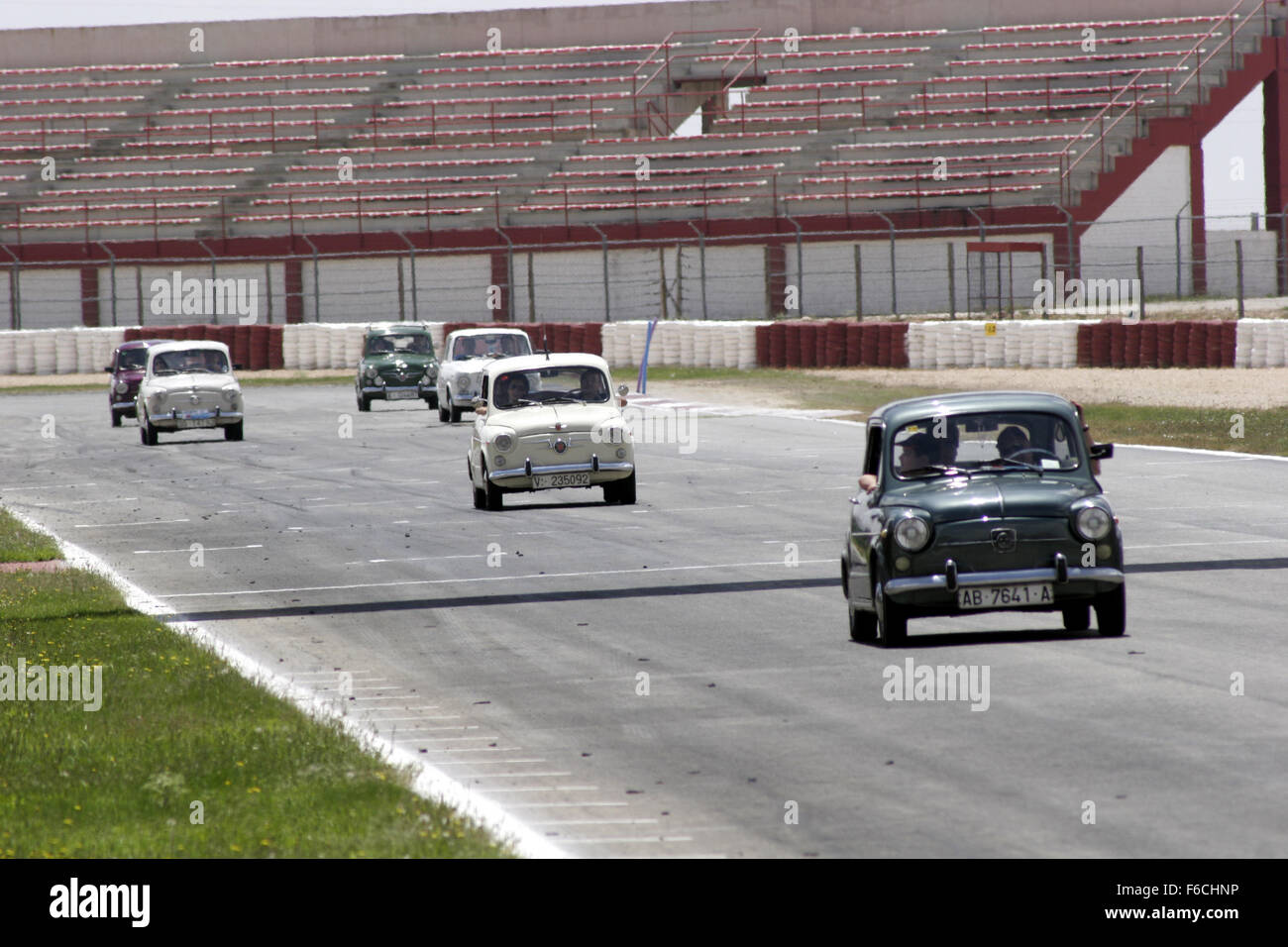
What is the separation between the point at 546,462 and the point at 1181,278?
36.2 metres

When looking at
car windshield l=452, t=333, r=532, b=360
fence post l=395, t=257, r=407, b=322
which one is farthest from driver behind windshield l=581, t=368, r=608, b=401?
fence post l=395, t=257, r=407, b=322

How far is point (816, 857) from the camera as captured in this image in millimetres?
7254

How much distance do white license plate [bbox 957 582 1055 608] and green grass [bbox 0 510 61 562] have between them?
32.5ft

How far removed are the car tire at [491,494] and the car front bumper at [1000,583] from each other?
33.3 ft

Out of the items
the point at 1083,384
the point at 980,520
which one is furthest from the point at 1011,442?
the point at 1083,384

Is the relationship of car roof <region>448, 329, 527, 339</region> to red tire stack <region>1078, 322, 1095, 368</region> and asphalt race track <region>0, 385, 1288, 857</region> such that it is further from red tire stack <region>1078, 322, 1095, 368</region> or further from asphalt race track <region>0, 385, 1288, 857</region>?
red tire stack <region>1078, 322, 1095, 368</region>

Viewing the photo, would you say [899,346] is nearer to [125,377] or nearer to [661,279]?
[661,279]

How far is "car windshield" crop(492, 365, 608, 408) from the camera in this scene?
2184 centimetres

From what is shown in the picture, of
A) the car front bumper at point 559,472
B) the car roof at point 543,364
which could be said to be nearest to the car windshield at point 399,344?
the car roof at point 543,364

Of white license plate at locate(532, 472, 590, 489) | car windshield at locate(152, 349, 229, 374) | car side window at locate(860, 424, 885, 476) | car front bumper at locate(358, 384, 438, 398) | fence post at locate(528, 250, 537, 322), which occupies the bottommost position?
white license plate at locate(532, 472, 590, 489)

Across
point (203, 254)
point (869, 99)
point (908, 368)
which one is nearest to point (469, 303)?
point (203, 254)

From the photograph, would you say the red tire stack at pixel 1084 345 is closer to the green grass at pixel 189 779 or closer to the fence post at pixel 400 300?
the fence post at pixel 400 300

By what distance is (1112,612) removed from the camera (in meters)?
Result: 12.1
